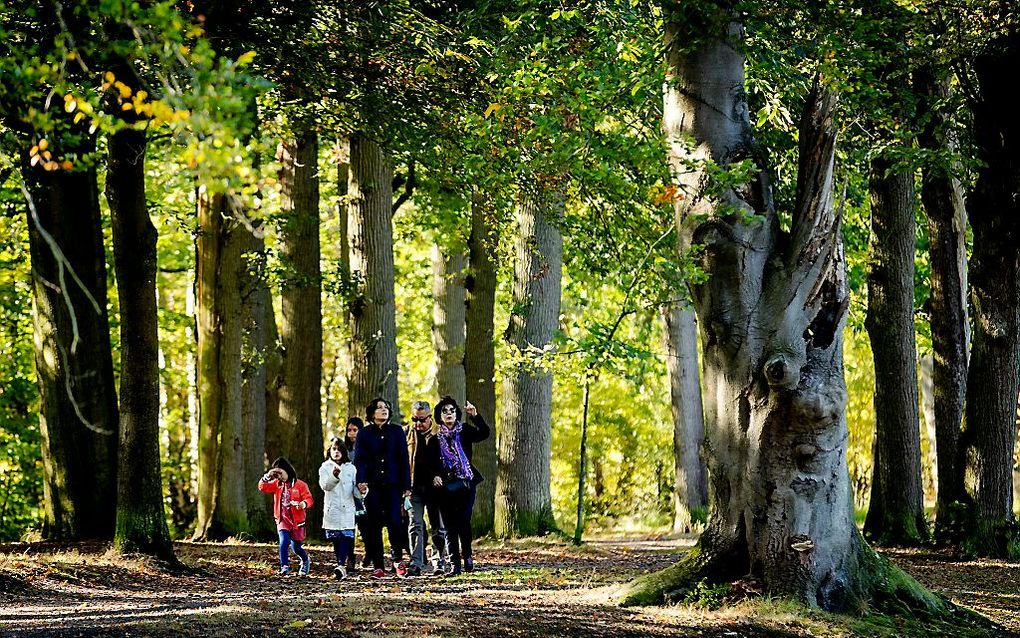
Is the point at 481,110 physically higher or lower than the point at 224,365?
higher

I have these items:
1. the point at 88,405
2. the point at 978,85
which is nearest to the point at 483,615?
the point at 88,405

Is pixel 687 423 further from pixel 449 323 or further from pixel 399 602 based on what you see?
pixel 399 602

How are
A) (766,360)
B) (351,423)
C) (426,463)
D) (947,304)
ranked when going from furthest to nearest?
(947,304)
(351,423)
(426,463)
(766,360)

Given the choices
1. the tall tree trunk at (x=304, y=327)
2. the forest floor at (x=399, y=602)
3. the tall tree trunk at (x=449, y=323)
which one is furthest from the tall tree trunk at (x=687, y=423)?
the forest floor at (x=399, y=602)

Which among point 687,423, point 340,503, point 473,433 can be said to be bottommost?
point 340,503

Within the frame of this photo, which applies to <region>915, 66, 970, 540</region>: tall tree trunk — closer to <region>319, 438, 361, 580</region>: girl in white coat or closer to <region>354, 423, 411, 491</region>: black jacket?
<region>354, 423, 411, 491</region>: black jacket

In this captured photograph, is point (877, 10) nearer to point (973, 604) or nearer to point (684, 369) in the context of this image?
point (973, 604)

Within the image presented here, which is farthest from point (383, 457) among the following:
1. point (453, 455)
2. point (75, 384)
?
point (75, 384)

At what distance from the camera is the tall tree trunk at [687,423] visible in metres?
25.1

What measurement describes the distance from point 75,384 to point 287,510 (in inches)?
137

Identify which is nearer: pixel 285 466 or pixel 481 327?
pixel 285 466

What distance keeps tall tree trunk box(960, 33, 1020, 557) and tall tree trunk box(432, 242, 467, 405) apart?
10125 mm

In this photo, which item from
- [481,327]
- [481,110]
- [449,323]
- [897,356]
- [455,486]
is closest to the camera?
[455,486]

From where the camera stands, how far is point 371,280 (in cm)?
1845
